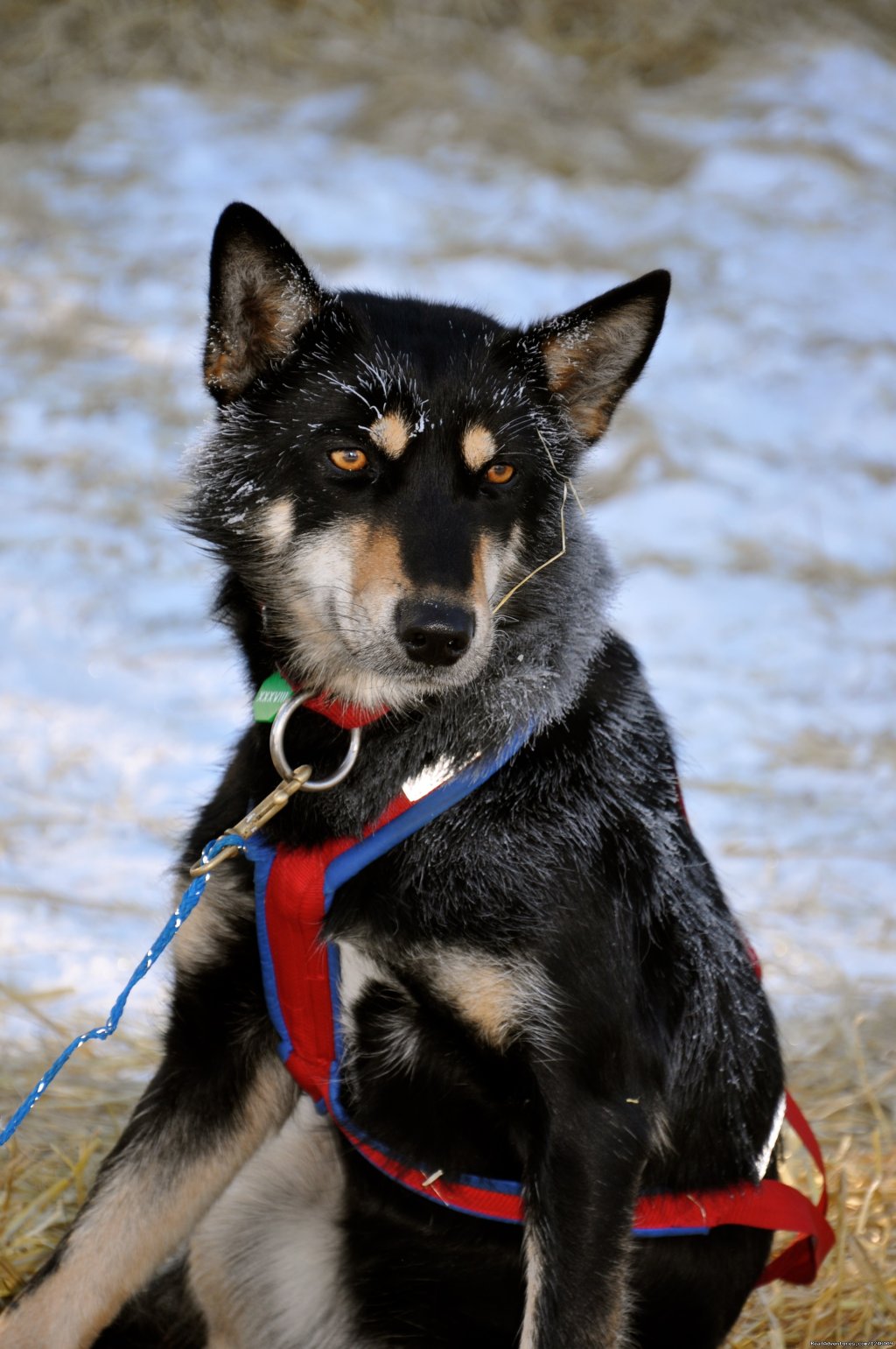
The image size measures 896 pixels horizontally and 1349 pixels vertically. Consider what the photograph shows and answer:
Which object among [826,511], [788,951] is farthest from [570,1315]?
[826,511]

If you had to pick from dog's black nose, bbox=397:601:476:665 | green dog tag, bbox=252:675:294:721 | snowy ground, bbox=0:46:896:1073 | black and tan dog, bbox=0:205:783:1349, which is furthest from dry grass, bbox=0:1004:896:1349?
dog's black nose, bbox=397:601:476:665

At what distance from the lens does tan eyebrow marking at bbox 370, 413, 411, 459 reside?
2.45m

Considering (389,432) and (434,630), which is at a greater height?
(389,432)

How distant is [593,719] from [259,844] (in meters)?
0.61

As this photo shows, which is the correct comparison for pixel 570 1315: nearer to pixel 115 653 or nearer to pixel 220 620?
pixel 220 620

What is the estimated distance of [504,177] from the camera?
865 centimetres

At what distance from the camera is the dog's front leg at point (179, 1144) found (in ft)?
8.04

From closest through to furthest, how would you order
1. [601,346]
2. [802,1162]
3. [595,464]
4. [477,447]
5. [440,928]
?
1. [440,928]
2. [477,447]
3. [601,346]
4. [802,1162]
5. [595,464]

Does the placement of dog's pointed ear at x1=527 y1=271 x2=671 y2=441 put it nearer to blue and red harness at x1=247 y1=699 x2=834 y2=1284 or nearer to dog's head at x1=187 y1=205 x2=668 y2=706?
dog's head at x1=187 y1=205 x2=668 y2=706

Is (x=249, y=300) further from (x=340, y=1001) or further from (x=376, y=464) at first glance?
(x=340, y=1001)

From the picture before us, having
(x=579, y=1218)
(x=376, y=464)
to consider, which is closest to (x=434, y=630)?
(x=376, y=464)

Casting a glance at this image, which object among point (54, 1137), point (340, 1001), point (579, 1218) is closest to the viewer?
point (579, 1218)

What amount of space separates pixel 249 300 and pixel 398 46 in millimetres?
7317

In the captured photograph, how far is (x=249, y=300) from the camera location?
253 cm
